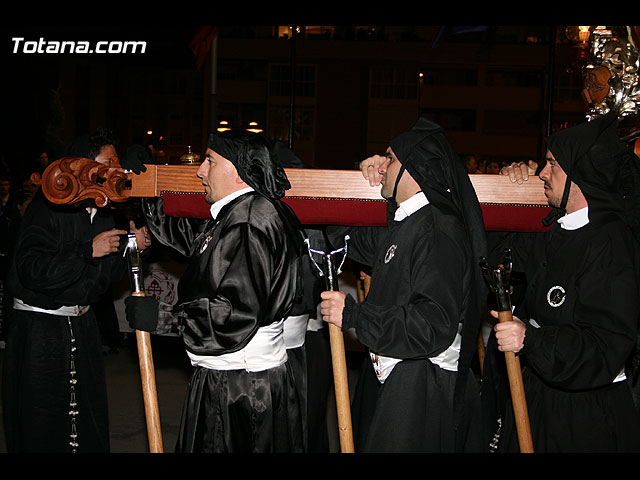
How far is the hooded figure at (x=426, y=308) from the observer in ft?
8.33

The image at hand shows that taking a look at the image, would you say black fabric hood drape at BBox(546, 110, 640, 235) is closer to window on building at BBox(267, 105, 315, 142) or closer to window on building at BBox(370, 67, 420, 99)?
window on building at BBox(370, 67, 420, 99)

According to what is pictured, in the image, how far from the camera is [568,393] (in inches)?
109

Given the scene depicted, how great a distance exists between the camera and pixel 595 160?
2.75m

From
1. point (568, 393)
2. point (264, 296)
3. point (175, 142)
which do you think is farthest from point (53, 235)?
point (175, 142)

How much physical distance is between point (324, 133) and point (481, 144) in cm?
689

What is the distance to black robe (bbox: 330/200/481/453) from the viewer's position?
99.3 inches

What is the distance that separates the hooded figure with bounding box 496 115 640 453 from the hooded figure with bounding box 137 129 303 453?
3.12ft

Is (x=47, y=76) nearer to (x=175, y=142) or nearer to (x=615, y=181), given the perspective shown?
(x=175, y=142)

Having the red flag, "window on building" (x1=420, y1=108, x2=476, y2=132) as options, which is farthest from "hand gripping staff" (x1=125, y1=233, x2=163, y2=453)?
"window on building" (x1=420, y1=108, x2=476, y2=132)

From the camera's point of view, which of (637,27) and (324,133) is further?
(324,133)

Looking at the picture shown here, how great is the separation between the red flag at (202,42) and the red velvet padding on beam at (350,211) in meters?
5.72

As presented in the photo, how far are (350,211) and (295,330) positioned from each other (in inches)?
41.7

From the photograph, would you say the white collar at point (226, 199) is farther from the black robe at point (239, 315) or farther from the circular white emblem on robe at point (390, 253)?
the circular white emblem on robe at point (390, 253)

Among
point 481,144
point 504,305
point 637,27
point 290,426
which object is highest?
point 481,144
